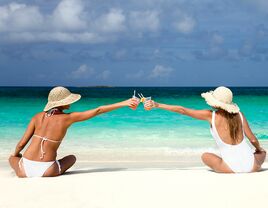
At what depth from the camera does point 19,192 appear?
4418 mm

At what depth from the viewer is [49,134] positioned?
5062mm

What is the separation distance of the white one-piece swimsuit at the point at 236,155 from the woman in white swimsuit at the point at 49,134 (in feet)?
3.55

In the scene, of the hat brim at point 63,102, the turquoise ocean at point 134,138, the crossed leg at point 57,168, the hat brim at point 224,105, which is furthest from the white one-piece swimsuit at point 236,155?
the turquoise ocean at point 134,138

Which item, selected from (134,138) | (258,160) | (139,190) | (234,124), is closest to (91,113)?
(139,190)

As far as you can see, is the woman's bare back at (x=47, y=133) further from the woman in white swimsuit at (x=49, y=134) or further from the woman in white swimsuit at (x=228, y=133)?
the woman in white swimsuit at (x=228, y=133)

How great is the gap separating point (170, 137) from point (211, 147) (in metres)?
2.32

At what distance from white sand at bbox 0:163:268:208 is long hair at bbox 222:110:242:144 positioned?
423mm

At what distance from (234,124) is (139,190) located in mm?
1369

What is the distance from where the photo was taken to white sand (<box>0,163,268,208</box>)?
→ 4047 mm

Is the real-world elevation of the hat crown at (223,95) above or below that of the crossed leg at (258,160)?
above

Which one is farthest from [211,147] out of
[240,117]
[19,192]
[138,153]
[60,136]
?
[19,192]

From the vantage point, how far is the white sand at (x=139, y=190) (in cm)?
405

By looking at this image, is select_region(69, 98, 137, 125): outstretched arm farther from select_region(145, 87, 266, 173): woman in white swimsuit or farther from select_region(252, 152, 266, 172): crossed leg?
A: select_region(252, 152, 266, 172): crossed leg

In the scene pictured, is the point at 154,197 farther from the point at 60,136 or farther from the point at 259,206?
the point at 60,136
